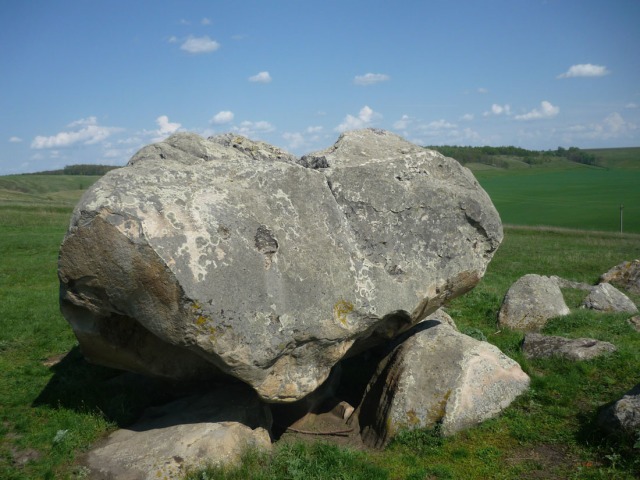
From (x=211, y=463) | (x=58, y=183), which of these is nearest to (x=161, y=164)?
(x=211, y=463)

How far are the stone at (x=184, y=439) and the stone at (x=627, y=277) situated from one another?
670 inches

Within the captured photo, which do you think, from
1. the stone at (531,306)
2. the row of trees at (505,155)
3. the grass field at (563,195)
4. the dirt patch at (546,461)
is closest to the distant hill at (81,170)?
the row of trees at (505,155)

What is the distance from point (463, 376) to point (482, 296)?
8.64 m

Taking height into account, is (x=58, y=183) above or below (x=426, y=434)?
above

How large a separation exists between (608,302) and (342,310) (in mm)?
11633

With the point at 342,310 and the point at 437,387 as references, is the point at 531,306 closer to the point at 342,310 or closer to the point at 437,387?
the point at 437,387

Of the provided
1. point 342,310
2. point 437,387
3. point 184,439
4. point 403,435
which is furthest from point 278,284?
point 437,387

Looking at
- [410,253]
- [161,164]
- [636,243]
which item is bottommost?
[636,243]

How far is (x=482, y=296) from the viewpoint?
691 inches

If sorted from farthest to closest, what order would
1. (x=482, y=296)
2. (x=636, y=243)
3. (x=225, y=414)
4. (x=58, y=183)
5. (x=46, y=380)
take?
1. (x=58, y=183)
2. (x=636, y=243)
3. (x=482, y=296)
4. (x=46, y=380)
5. (x=225, y=414)

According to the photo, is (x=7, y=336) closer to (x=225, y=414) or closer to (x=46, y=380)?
(x=46, y=380)

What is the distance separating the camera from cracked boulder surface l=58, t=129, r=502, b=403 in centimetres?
735

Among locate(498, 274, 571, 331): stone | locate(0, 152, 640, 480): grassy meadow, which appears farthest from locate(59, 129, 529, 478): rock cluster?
locate(498, 274, 571, 331): stone

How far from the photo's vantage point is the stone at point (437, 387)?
9125mm
